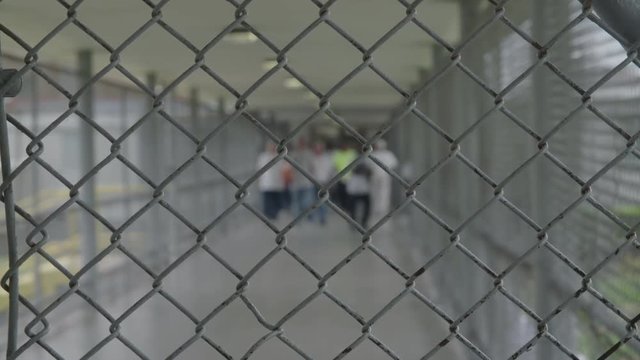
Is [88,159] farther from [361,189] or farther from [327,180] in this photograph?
[361,189]

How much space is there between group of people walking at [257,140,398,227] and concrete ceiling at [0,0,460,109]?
2558 millimetres

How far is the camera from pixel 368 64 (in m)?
1.57

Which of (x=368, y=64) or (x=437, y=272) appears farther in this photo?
(x=437, y=272)

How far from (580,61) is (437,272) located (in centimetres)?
578

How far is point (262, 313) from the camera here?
22.4 ft

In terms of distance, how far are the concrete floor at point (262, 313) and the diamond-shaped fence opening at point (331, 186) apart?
0.04 meters

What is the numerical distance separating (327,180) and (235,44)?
6.55 meters

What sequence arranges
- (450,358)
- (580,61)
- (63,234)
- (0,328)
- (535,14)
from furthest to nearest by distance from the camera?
(63,234)
(0,328)
(450,358)
(535,14)
(580,61)

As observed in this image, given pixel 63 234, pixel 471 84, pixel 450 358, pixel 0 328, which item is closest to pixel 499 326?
pixel 450 358

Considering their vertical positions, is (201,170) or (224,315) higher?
(201,170)

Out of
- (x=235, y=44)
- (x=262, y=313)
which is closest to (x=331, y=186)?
(x=262, y=313)

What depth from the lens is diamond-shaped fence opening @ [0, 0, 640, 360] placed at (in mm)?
1570

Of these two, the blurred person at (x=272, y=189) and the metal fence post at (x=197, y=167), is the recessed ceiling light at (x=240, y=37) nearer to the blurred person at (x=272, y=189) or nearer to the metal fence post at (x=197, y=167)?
the metal fence post at (x=197, y=167)

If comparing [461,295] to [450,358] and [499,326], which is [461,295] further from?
[499,326]
